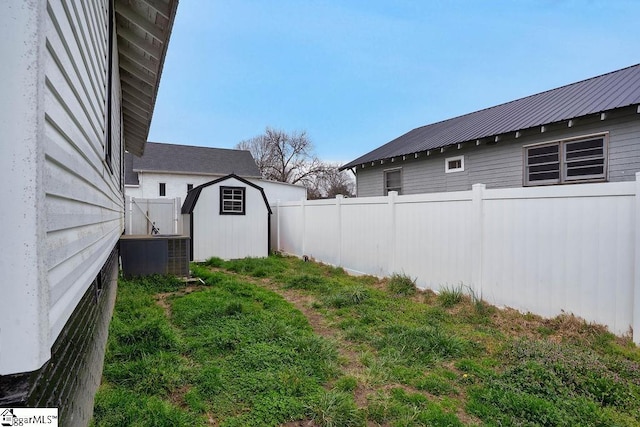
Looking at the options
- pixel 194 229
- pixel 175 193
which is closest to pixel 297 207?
pixel 194 229

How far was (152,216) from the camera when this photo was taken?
1122 centimetres

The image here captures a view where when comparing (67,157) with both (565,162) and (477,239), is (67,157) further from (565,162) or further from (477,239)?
(565,162)

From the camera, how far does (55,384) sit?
1.21m

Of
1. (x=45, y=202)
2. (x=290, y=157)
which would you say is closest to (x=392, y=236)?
(x=45, y=202)

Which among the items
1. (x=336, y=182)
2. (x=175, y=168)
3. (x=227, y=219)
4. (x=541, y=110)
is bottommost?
(x=227, y=219)

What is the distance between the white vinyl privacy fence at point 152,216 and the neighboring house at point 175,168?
9.51m

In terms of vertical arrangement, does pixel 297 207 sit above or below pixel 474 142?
below

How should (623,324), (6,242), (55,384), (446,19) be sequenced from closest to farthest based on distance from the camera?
(6,242) → (55,384) → (623,324) → (446,19)

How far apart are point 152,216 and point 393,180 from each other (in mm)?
8467

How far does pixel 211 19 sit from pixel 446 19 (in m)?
7.48

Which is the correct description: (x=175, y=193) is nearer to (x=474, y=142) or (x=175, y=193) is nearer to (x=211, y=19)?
(x=211, y=19)

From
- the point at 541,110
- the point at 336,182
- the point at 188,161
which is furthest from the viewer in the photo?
the point at 336,182

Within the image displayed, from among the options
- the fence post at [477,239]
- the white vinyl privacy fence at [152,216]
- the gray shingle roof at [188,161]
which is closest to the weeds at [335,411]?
the fence post at [477,239]

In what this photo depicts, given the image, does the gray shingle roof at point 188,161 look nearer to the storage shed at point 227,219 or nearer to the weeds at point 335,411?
the storage shed at point 227,219
